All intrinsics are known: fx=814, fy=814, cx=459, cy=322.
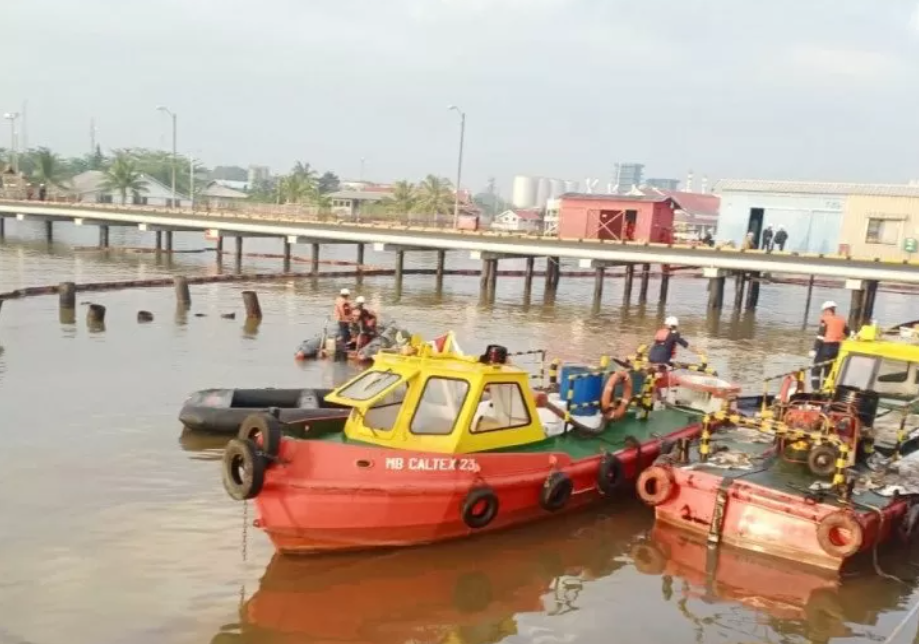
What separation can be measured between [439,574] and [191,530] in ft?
10.2

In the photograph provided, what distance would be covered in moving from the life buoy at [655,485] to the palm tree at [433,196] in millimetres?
84439

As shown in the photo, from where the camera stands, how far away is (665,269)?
131ft

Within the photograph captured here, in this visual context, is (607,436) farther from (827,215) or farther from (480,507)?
(827,215)

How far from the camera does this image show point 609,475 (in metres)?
10.8

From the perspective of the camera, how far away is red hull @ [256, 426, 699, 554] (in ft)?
28.9

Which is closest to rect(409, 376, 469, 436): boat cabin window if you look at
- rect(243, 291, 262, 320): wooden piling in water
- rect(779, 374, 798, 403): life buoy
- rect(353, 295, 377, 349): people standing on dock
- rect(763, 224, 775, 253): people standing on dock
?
rect(779, 374, 798, 403): life buoy

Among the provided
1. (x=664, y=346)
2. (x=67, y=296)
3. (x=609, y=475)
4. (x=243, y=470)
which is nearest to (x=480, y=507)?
(x=609, y=475)

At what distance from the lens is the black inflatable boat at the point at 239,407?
12.9 m

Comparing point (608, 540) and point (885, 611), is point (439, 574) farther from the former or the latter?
point (885, 611)

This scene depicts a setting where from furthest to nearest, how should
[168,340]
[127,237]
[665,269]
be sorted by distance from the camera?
[127,237]
[665,269]
[168,340]

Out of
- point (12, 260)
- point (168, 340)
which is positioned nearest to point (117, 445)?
point (168, 340)

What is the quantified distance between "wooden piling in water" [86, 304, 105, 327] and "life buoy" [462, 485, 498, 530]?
1789 cm

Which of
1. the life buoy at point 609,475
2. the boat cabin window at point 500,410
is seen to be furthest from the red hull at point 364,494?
the life buoy at point 609,475

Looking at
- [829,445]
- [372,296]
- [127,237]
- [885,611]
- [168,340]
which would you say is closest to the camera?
[885,611]
